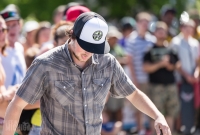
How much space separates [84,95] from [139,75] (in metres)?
5.86

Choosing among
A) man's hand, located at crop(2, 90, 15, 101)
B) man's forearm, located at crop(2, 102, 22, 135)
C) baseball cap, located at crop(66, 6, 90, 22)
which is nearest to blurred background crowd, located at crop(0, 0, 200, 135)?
baseball cap, located at crop(66, 6, 90, 22)

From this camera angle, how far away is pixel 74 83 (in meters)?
4.74

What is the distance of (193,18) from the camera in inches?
452

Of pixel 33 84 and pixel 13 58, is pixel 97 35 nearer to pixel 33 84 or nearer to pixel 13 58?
pixel 33 84

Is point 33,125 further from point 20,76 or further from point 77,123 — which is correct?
point 77,123

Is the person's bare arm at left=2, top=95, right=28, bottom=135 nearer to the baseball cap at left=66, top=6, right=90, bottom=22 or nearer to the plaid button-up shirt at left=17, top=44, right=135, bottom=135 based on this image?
the plaid button-up shirt at left=17, top=44, right=135, bottom=135

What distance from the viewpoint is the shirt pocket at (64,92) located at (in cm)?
470

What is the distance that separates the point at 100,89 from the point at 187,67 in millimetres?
5960

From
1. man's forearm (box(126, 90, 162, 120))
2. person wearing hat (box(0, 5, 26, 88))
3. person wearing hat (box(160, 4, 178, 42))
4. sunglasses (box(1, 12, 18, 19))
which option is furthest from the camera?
person wearing hat (box(160, 4, 178, 42))

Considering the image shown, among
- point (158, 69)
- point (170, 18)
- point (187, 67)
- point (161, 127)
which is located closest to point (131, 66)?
point (158, 69)

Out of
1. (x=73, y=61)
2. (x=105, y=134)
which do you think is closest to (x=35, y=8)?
(x=105, y=134)

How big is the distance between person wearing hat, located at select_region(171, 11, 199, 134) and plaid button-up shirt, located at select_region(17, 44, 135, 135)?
588cm

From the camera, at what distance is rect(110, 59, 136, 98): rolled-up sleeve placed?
5.00m

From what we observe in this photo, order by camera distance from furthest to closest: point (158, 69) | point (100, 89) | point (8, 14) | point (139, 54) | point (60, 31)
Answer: point (139, 54) → point (158, 69) → point (8, 14) → point (60, 31) → point (100, 89)
